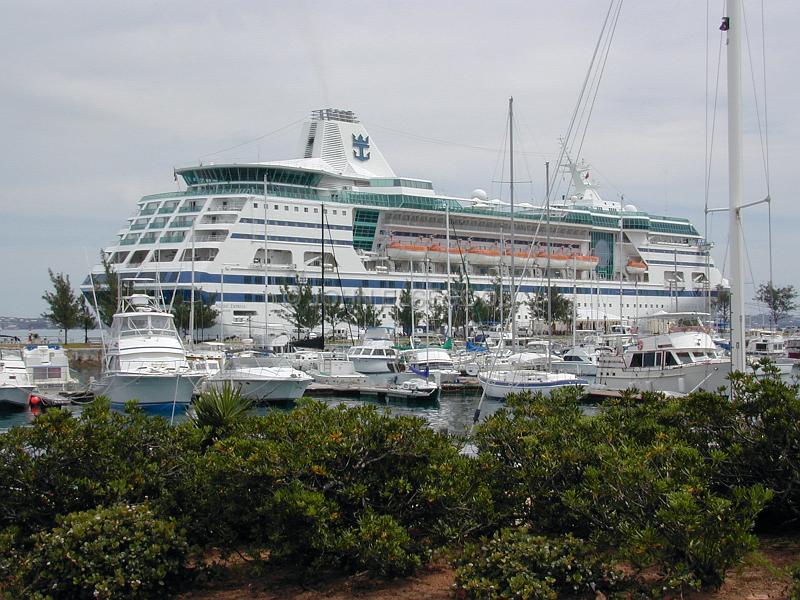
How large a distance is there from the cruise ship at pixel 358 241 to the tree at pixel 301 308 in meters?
0.83

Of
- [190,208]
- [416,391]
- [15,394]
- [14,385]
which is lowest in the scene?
[416,391]

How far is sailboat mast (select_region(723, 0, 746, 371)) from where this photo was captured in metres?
12.8

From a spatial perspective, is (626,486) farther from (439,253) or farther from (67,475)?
(439,253)

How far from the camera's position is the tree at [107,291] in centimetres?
5619

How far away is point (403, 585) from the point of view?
7.32 m

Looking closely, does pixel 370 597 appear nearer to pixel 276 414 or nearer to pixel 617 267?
pixel 276 414

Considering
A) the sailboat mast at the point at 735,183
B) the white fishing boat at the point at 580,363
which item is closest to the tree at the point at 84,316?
the white fishing boat at the point at 580,363

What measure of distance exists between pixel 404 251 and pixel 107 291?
23826 mm

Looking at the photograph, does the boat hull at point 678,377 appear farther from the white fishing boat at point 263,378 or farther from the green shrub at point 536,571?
the green shrub at point 536,571

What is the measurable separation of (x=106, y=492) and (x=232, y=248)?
53.2 meters

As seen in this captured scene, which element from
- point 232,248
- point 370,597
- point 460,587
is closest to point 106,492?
point 370,597

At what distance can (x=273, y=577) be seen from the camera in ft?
25.3

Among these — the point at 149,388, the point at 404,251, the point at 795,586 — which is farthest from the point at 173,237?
the point at 795,586

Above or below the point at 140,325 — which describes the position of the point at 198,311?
above
